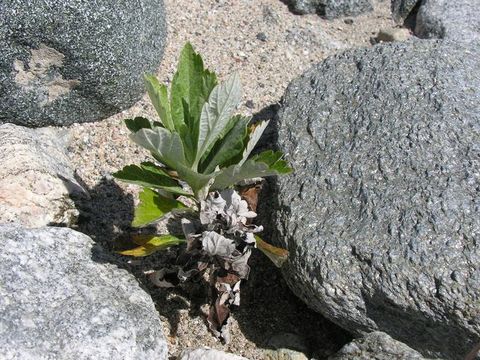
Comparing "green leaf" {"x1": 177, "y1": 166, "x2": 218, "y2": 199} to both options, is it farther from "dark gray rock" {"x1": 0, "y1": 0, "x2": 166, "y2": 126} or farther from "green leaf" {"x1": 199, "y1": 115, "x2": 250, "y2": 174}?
"dark gray rock" {"x1": 0, "y1": 0, "x2": 166, "y2": 126}

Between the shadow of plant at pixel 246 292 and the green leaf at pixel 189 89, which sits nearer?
the green leaf at pixel 189 89

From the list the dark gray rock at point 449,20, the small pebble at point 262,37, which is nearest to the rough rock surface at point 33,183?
the small pebble at point 262,37

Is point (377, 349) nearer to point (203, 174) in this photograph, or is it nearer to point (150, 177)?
point (203, 174)

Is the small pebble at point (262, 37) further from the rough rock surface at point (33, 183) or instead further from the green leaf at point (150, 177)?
the green leaf at point (150, 177)

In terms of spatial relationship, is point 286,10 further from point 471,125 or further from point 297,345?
point 297,345

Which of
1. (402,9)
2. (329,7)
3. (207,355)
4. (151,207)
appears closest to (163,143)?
(151,207)
